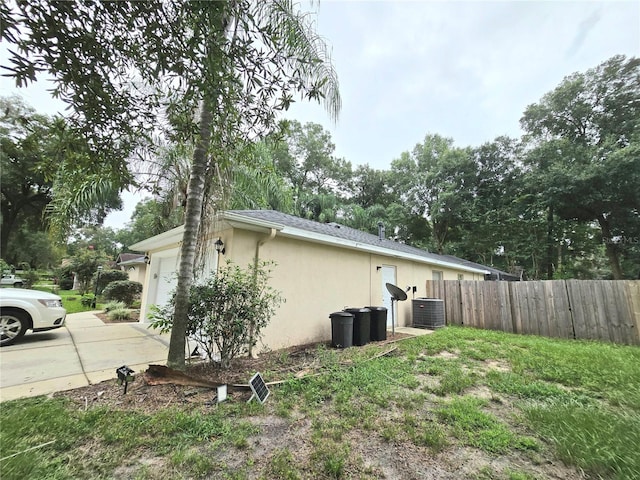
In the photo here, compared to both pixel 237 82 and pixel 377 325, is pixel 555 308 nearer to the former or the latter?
pixel 377 325

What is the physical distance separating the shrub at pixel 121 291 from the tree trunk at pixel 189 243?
444 inches

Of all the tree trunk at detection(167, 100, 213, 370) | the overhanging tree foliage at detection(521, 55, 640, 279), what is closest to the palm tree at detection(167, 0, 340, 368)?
the tree trunk at detection(167, 100, 213, 370)

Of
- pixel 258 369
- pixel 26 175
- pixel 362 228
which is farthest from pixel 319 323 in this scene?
pixel 26 175

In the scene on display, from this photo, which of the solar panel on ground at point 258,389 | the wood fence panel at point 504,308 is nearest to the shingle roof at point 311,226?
the wood fence panel at point 504,308

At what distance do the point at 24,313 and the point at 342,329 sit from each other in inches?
259

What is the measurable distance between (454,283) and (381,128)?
7.99m

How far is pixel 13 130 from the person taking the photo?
8.78 m

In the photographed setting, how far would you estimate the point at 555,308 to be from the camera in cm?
743

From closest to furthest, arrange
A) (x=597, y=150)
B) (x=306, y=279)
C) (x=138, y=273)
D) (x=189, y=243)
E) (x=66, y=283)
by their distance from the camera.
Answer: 1. (x=189, y=243)
2. (x=306, y=279)
3. (x=597, y=150)
4. (x=138, y=273)
5. (x=66, y=283)

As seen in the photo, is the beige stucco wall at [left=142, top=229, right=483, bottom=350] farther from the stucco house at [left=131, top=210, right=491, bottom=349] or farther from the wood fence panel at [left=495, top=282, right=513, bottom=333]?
the wood fence panel at [left=495, top=282, right=513, bottom=333]

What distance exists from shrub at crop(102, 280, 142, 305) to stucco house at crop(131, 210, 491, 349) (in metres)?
4.79

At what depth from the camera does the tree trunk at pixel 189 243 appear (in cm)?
385

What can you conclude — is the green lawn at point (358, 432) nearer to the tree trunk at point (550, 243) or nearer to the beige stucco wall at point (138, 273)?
the beige stucco wall at point (138, 273)

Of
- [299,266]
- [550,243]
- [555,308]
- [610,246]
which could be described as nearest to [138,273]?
[299,266]
